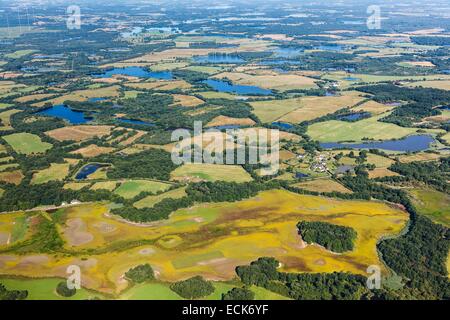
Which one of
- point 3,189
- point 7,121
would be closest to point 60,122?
point 7,121

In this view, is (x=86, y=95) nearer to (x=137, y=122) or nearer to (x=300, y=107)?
(x=137, y=122)

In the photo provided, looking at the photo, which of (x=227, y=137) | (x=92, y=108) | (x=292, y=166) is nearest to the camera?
(x=292, y=166)

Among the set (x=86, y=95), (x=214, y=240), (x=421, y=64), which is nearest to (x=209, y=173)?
(x=214, y=240)

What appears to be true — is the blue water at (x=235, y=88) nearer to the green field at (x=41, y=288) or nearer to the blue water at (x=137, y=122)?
the blue water at (x=137, y=122)

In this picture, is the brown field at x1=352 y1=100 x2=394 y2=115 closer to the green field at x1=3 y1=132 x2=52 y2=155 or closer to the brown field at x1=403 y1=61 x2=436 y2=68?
the brown field at x1=403 y1=61 x2=436 y2=68

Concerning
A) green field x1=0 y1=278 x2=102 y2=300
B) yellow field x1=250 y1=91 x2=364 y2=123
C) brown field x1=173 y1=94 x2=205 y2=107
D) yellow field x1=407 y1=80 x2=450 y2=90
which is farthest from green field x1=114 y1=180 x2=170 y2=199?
yellow field x1=407 y1=80 x2=450 y2=90
